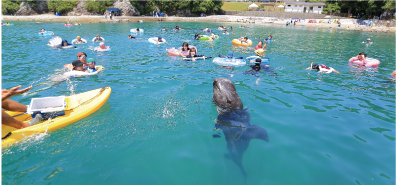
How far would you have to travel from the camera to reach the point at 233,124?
573 cm

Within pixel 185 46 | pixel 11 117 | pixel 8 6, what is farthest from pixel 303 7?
pixel 8 6

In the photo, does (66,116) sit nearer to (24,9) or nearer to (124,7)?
(124,7)

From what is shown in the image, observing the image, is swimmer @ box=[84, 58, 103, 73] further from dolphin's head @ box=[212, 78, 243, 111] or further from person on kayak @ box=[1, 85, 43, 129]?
dolphin's head @ box=[212, 78, 243, 111]

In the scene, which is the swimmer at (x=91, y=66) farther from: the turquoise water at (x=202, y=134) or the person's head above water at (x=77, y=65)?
the turquoise water at (x=202, y=134)

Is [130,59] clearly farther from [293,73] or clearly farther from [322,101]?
[322,101]

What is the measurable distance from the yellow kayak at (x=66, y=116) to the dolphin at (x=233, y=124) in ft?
12.8

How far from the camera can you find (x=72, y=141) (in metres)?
5.32

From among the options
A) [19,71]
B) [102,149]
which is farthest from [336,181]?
[19,71]

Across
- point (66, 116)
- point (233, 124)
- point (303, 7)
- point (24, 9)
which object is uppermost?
point (303, 7)

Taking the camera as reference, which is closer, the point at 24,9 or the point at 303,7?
the point at 24,9

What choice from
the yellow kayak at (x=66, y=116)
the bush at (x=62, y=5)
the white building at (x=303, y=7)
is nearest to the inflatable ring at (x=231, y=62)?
the yellow kayak at (x=66, y=116)

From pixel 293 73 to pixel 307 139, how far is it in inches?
260

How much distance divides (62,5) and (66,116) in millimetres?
60772

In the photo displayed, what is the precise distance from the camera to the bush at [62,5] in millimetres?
52156
